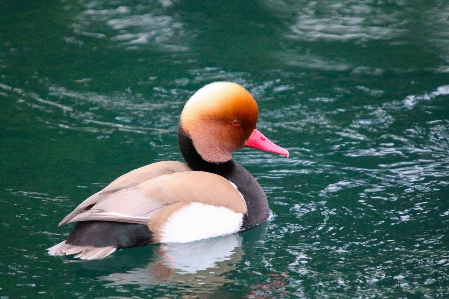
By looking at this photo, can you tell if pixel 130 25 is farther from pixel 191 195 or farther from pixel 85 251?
pixel 85 251

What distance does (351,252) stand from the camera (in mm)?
4910

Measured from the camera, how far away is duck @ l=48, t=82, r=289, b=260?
4.82 metres

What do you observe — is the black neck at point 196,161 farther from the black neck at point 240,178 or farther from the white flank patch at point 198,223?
the white flank patch at point 198,223

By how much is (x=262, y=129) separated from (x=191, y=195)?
91.0 inches

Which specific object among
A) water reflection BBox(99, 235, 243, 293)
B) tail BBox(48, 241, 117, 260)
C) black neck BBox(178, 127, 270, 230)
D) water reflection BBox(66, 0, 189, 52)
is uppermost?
water reflection BBox(66, 0, 189, 52)

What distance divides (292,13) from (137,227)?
591 centimetres

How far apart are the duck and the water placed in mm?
126

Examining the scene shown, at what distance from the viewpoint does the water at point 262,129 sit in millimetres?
4656

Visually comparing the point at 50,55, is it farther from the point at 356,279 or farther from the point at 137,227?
the point at 356,279

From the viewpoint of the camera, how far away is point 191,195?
16.6 ft

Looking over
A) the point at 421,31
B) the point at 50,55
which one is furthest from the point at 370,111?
the point at 50,55

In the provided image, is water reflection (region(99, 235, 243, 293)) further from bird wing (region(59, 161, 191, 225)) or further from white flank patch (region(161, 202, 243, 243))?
bird wing (region(59, 161, 191, 225))

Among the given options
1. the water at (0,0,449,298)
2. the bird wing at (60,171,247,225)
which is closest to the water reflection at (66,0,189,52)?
the water at (0,0,449,298)

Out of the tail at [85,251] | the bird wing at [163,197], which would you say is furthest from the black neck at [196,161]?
the tail at [85,251]
